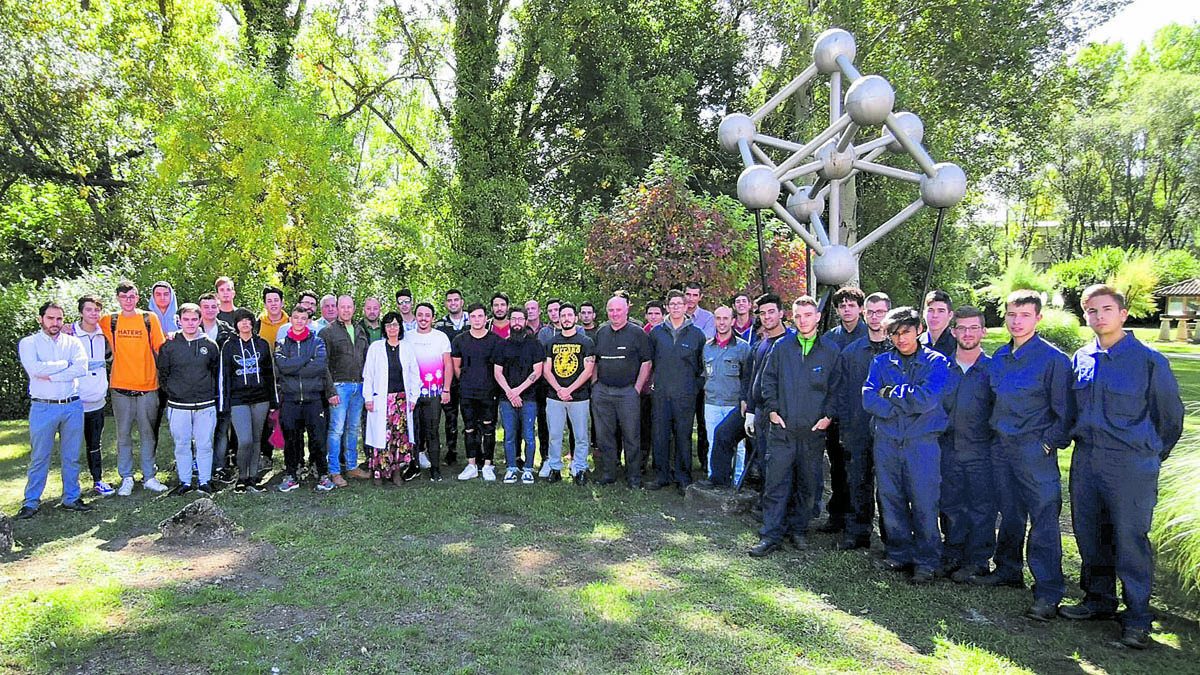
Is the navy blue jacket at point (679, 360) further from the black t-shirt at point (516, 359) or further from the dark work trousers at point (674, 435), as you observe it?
the black t-shirt at point (516, 359)

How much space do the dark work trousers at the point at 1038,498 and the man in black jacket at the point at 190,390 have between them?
6.37 meters

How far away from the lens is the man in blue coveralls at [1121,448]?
3.74 meters

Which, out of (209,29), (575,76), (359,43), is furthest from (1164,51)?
(209,29)

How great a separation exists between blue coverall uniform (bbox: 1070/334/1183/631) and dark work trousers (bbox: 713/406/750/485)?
2913 millimetres

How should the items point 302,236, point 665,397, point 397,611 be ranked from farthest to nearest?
point 302,236 → point 665,397 → point 397,611

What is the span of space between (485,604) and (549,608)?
15.3 inches

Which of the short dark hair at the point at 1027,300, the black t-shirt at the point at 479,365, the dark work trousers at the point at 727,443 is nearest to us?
the short dark hair at the point at 1027,300

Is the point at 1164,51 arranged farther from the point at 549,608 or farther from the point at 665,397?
the point at 549,608

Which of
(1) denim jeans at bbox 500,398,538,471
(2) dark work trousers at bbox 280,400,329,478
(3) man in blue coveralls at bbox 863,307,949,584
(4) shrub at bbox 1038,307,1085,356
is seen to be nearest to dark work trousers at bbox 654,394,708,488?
(1) denim jeans at bbox 500,398,538,471

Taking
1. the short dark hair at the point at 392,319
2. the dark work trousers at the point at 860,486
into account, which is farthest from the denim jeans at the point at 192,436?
the dark work trousers at the point at 860,486

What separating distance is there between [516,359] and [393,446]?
4.77 feet

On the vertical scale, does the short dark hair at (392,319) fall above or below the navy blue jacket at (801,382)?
above

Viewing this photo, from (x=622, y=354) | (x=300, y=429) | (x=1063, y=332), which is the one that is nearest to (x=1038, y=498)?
(x=622, y=354)

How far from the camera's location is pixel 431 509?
20.2ft
